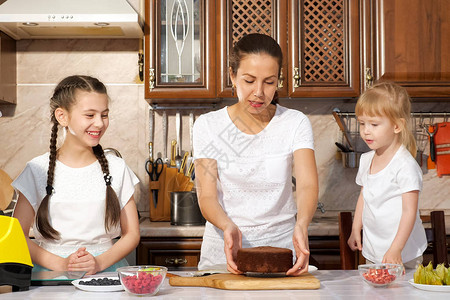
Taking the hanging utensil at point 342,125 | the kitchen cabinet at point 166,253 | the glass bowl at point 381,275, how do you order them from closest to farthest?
the glass bowl at point 381,275 < the kitchen cabinet at point 166,253 < the hanging utensil at point 342,125

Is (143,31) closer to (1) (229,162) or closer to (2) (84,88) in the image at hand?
(2) (84,88)

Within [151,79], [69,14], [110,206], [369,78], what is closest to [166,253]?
[110,206]

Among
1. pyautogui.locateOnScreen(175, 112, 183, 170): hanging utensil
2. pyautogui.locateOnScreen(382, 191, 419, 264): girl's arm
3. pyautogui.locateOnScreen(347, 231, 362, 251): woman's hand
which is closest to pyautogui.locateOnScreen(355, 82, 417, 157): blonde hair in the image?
pyautogui.locateOnScreen(382, 191, 419, 264): girl's arm

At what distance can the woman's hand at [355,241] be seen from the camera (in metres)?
1.98

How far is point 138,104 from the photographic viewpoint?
10.4 feet

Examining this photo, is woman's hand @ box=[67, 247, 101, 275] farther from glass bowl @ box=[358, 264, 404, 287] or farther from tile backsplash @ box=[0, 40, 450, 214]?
tile backsplash @ box=[0, 40, 450, 214]

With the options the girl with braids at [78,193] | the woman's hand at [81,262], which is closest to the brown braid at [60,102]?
the girl with braids at [78,193]

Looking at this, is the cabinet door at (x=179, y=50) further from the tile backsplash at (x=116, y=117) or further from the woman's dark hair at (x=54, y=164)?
the woman's dark hair at (x=54, y=164)

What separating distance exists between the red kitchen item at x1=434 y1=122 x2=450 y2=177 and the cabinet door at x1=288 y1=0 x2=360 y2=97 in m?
0.63

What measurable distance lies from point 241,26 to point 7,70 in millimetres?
1282

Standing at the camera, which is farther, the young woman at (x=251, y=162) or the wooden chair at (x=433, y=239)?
the wooden chair at (x=433, y=239)

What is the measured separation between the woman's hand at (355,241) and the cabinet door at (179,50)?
3.79ft

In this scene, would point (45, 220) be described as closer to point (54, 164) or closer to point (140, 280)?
point (54, 164)

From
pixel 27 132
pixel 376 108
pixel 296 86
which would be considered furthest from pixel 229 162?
pixel 27 132
